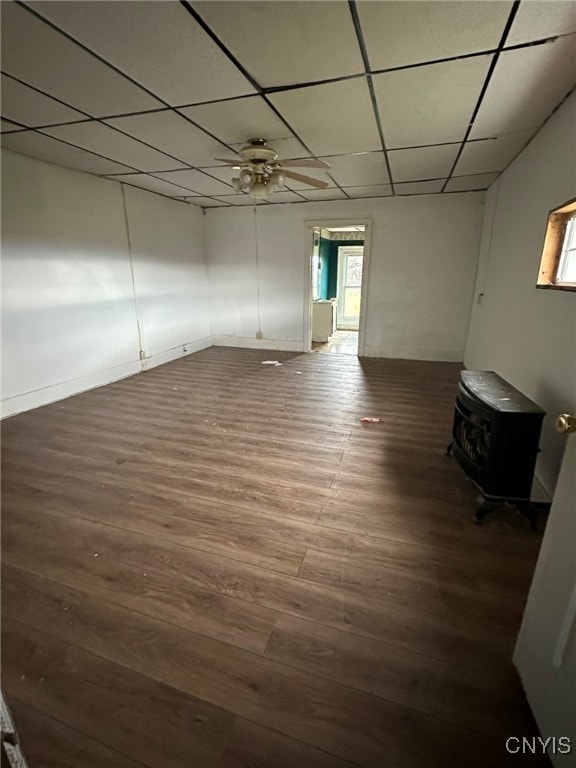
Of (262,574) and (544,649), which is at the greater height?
(544,649)

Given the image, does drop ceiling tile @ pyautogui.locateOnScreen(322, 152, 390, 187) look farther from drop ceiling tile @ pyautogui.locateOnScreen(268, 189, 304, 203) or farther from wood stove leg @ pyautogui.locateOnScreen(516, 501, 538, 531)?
wood stove leg @ pyautogui.locateOnScreen(516, 501, 538, 531)

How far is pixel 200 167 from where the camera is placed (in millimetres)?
3619

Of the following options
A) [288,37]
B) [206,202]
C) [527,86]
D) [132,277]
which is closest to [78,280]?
[132,277]

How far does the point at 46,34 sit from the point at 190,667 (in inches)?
113

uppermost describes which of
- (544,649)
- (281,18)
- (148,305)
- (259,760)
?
(281,18)

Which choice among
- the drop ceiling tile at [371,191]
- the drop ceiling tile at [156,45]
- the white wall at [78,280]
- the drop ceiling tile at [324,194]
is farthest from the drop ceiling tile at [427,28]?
the white wall at [78,280]

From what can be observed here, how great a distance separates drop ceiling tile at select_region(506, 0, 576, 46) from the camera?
1.41 m

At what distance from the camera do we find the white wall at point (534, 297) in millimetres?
1952

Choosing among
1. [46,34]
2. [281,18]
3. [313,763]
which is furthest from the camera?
[46,34]

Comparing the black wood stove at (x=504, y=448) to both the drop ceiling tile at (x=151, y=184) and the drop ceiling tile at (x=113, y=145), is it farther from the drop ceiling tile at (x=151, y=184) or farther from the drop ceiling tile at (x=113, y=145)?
the drop ceiling tile at (x=151, y=184)

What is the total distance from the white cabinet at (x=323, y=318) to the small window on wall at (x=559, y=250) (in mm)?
4698

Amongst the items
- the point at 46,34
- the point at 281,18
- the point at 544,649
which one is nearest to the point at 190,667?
the point at 544,649

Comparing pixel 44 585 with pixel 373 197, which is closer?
pixel 44 585

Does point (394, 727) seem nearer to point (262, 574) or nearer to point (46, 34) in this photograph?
point (262, 574)
